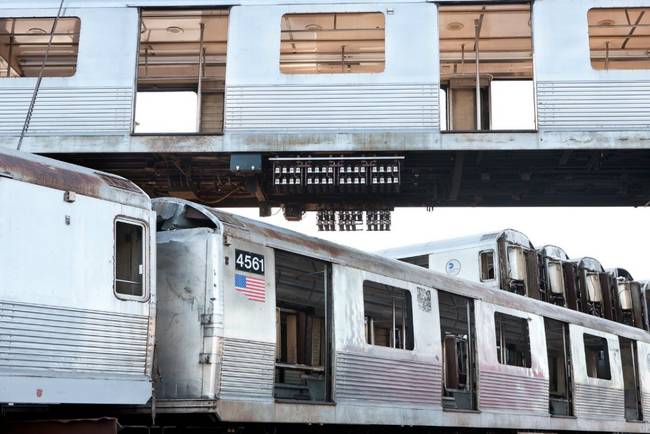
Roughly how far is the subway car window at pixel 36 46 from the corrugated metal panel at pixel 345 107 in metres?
4.30

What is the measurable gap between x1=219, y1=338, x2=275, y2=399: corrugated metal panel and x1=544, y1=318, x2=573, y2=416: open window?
6.77 metres

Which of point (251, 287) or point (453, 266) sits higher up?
point (453, 266)

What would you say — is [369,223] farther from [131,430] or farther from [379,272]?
[131,430]

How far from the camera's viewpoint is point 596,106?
60.2ft

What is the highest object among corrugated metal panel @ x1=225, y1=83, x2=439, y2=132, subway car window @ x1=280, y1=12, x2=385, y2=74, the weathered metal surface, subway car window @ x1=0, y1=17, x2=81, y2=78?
subway car window @ x1=0, y1=17, x2=81, y2=78

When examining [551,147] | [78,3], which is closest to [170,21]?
[78,3]

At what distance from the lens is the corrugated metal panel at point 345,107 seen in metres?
18.2

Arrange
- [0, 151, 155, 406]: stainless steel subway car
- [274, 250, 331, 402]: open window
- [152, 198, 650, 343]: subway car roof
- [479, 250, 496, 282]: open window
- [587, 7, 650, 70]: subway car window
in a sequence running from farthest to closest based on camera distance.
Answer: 1. [587, 7, 650, 70]: subway car window
2. [479, 250, 496, 282]: open window
3. [274, 250, 331, 402]: open window
4. [152, 198, 650, 343]: subway car roof
5. [0, 151, 155, 406]: stainless steel subway car

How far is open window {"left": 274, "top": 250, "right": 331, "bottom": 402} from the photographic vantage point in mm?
10016

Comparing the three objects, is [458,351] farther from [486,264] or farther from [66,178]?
[66,178]

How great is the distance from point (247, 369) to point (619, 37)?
14446mm

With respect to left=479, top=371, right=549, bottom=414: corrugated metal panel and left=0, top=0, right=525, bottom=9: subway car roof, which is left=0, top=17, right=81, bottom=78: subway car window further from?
left=479, top=371, right=549, bottom=414: corrugated metal panel

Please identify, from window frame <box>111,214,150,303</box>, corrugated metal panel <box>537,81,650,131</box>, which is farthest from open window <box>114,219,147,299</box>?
corrugated metal panel <box>537,81,650,131</box>

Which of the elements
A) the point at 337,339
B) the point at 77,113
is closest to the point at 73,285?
the point at 337,339
